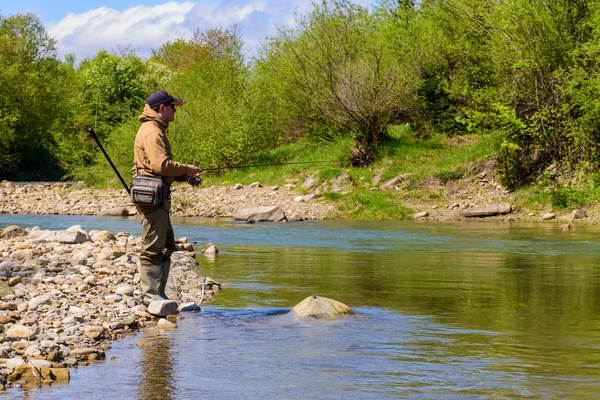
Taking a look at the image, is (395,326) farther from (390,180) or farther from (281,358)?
(390,180)

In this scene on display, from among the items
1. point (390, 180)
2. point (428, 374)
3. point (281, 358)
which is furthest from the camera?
point (390, 180)

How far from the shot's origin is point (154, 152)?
28.0ft

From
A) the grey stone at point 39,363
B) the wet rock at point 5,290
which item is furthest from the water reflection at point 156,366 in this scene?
the wet rock at point 5,290

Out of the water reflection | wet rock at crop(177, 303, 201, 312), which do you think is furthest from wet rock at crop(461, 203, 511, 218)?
the water reflection

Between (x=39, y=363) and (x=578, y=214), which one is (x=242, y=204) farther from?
(x=39, y=363)

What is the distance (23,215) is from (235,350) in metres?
23.4

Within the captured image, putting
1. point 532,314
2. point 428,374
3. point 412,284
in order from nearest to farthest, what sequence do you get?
point 428,374
point 532,314
point 412,284

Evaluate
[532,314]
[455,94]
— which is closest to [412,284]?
[532,314]

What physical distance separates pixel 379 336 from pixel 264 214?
1711cm

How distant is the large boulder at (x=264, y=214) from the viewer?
24609mm

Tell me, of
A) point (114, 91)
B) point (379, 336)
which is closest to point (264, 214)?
point (379, 336)

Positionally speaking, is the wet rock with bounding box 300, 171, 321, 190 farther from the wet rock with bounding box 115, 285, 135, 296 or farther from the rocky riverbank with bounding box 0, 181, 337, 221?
the wet rock with bounding box 115, 285, 135, 296

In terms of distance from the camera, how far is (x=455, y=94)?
28859 mm

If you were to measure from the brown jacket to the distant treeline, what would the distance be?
1674 centimetres
